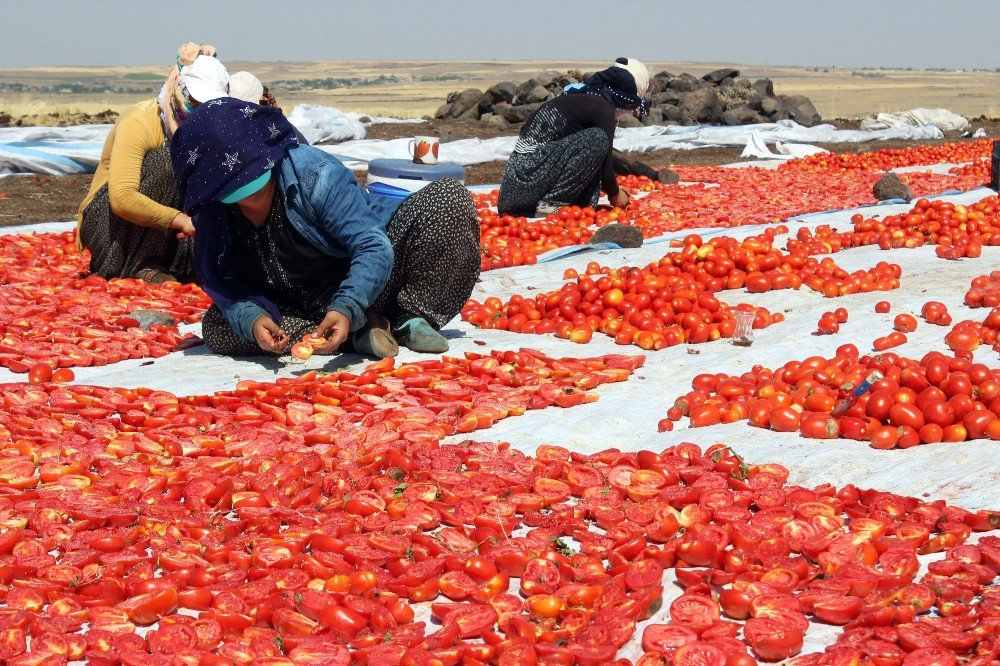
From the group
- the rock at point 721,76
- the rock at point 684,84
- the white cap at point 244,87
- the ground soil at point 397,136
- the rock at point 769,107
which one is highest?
the rock at point 721,76

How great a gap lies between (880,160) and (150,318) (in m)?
11.0

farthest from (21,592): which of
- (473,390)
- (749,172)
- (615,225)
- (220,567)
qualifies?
(749,172)

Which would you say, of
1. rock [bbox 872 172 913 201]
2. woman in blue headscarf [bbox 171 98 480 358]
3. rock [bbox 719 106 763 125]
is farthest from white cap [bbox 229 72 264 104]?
rock [bbox 719 106 763 125]

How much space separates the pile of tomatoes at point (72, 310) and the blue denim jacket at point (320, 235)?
2.50ft

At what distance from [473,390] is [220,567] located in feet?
5.99

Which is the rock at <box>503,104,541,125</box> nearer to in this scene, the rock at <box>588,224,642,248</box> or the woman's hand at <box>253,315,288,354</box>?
the rock at <box>588,224,642,248</box>

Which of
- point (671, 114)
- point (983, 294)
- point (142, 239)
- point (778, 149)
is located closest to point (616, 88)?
point (142, 239)

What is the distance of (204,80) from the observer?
6012 mm

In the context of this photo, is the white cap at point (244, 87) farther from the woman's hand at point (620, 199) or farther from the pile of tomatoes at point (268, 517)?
the woman's hand at point (620, 199)

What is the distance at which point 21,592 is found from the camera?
2615mm

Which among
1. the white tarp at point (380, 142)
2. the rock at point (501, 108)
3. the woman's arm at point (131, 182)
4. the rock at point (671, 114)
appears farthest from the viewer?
the rock at point (501, 108)

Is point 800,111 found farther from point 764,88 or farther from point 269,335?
point 269,335

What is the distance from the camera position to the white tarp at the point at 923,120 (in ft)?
70.6

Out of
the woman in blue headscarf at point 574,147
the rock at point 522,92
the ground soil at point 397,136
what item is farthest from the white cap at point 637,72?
the rock at point 522,92
